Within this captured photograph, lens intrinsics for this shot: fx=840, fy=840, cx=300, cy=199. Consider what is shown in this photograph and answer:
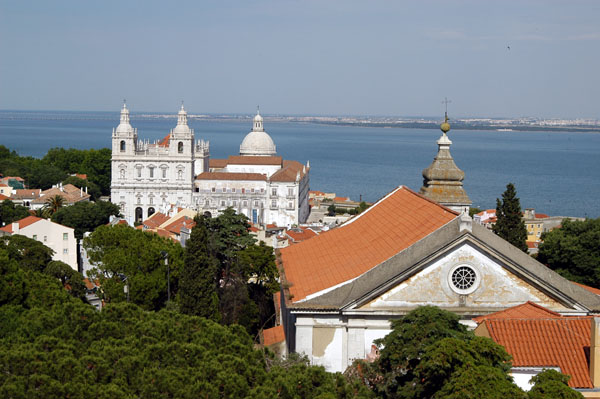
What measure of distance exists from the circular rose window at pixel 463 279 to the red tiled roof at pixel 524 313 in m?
0.65

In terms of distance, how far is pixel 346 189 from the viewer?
120 metres

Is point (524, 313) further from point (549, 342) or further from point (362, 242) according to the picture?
point (362, 242)

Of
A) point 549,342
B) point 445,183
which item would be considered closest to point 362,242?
point 445,183

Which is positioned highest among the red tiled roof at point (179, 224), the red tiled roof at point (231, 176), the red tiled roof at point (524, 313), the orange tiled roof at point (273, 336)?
the red tiled roof at point (231, 176)

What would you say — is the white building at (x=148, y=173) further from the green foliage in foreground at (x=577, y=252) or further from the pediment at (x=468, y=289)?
the pediment at (x=468, y=289)

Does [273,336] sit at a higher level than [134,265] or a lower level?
lower

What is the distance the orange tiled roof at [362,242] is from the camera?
1752 centimetres

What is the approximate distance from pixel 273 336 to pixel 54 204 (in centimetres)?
4682

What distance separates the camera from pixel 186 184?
3167 inches

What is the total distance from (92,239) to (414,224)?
17.5 m

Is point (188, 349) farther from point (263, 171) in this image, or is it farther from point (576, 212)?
point (576, 212)

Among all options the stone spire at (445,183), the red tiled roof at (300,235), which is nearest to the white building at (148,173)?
the red tiled roof at (300,235)

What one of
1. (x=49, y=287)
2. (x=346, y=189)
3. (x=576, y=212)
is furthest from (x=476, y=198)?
(x=49, y=287)

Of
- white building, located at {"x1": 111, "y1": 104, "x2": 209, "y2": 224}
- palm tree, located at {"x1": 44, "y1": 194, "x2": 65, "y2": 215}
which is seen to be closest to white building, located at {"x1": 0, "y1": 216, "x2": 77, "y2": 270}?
palm tree, located at {"x1": 44, "y1": 194, "x2": 65, "y2": 215}
